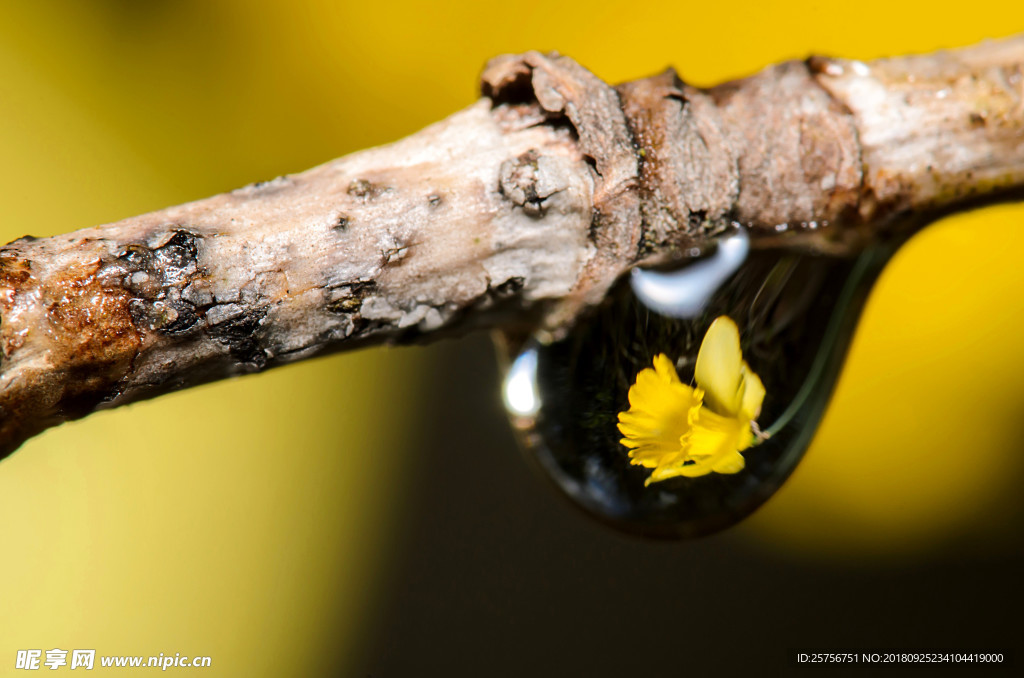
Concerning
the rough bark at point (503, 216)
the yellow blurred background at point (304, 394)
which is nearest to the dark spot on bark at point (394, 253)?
the rough bark at point (503, 216)

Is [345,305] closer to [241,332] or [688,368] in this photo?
[241,332]

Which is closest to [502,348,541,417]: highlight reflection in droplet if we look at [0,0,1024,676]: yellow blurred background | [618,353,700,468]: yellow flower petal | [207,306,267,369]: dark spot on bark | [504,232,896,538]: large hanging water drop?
[504,232,896,538]: large hanging water drop

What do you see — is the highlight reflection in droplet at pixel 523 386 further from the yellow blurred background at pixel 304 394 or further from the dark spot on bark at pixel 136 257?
the yellow blurred background at pixel 304 394

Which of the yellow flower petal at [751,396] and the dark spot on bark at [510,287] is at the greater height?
the dark spot on bark at [510,287]

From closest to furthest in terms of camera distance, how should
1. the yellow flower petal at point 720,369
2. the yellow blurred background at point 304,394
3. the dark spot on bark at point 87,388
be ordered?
the dark spot on bark at point 87,388 → the yellow flower petal at point 720,369 → the yellow blurred background at point 304,394

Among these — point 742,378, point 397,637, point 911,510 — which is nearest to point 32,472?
point 397,637

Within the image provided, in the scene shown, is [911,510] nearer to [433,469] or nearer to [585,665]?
[585,665]

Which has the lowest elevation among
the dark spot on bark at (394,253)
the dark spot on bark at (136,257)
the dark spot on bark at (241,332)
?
the dark spot on bark at (241,332)
